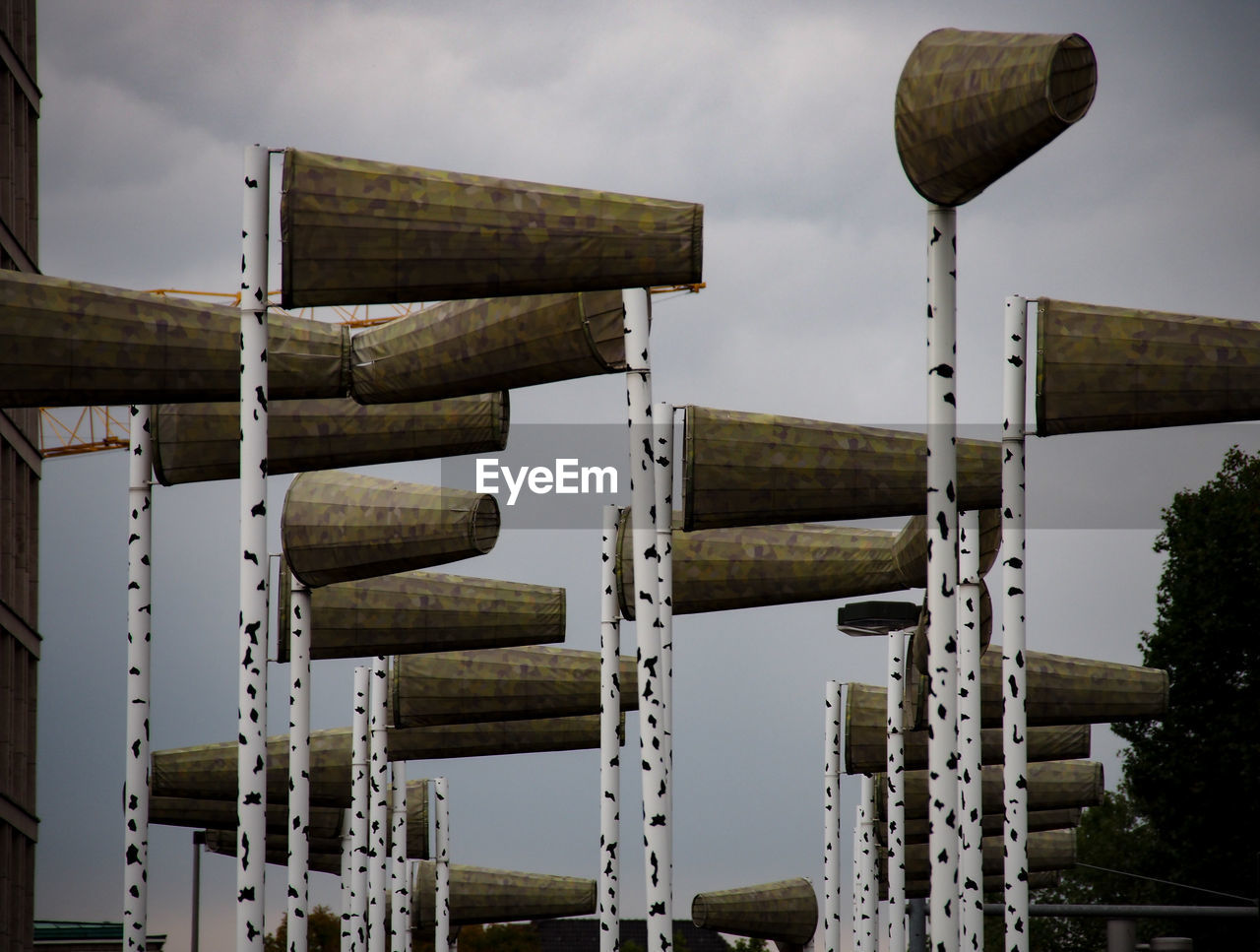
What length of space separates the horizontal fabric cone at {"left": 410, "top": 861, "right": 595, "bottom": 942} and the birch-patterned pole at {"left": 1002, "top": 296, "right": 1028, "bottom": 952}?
77.6 feet

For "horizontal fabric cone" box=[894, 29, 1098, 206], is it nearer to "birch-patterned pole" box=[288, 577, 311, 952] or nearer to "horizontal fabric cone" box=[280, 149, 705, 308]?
"horizontal fabric cone" box=[280, 149, 705, 308]

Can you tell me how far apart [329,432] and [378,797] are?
30.9 ft

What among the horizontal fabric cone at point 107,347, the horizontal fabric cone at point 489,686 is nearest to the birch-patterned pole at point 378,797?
the horizontal fabric cone at point 489,686

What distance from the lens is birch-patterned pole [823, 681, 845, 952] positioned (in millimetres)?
28422

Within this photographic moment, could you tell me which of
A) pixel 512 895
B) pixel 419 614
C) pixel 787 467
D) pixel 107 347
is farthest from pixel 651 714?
pixel 512 895

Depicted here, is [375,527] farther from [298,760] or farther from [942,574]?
[942,574]

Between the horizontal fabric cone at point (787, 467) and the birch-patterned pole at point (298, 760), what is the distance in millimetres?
5398

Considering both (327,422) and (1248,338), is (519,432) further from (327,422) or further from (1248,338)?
(1248,338)

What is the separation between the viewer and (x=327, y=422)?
1862 cm

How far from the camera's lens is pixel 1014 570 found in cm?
1625

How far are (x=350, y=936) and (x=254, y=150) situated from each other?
48.9 feet

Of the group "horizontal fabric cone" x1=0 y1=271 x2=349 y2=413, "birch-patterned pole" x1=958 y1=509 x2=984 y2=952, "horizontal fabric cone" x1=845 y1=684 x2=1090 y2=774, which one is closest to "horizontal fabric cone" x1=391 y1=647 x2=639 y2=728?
"horizontal fabric cone" x1=845 y1=684 x2=1090 y2=774

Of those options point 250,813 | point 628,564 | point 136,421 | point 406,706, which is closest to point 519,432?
point 628,564

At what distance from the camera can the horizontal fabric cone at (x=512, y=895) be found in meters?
38.5
